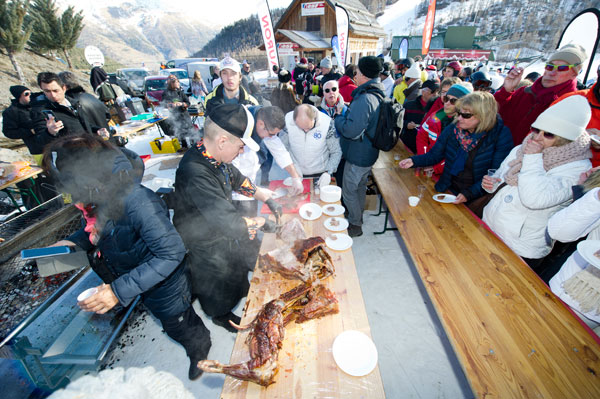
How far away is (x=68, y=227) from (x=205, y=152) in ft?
9.01

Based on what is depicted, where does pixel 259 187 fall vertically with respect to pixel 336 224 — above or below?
above

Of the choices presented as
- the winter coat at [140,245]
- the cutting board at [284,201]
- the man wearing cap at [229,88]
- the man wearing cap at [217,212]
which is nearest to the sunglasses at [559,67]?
the cutting board at [284,201]

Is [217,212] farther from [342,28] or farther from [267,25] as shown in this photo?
[342,28]

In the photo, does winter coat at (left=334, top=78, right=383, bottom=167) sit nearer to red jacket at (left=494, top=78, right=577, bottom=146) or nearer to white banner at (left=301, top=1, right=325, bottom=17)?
red jacket at (left=494, top=78, right=577, bottom=146)

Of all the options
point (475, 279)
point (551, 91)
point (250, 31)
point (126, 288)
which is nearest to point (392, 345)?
point (475, 279)

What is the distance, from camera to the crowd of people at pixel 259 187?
5.79 ft

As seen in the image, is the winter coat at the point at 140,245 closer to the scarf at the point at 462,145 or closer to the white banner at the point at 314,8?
the scarf at the point at 462,145

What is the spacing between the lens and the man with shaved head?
3500mm

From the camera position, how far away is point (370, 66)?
3346mm

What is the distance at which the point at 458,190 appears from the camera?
10.6 ft

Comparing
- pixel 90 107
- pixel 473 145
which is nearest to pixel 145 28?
pixel 90 107

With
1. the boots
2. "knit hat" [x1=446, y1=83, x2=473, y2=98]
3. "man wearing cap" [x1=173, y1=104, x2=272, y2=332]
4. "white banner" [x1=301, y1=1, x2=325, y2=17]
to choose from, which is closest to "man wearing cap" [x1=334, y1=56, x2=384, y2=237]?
"knit hat" [x1=446, y1=83, x2=473, y2=98]

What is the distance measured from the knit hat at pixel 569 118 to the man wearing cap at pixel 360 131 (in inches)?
71.4

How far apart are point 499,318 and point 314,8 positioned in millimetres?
27563
